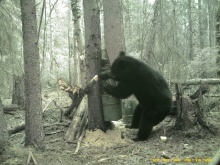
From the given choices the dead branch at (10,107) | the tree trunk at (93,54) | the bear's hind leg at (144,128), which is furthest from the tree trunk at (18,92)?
the bear's hind leg at (144,128)

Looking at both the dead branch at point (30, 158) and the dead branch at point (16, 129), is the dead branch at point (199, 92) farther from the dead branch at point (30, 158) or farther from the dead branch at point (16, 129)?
the dead branch at point (16, 129)

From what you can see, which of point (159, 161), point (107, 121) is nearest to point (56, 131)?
point (107, 121)

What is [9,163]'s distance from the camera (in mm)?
4551

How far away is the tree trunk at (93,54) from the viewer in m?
6.70

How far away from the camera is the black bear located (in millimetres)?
6586

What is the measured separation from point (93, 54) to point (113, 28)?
62.2 inches

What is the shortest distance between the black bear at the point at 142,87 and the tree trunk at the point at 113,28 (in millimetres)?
1020

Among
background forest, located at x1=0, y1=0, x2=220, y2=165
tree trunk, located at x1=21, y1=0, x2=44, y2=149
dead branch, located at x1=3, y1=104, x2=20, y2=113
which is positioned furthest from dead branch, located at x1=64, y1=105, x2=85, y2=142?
dead branch, located at x1=3, y1=104, x2=20, y2=113

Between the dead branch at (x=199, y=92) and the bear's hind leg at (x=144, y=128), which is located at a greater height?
the dead branch at (x=199, y=92)

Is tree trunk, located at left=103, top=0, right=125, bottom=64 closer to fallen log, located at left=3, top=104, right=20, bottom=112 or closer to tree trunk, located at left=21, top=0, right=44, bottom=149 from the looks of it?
tree trunk, located at left=21, top=0, right=44, bottom=149

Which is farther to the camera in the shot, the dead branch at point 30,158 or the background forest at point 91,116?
the background forest at point 91,116

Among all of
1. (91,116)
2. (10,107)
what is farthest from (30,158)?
→ (10,107)

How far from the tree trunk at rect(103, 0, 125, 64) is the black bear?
3.35ft

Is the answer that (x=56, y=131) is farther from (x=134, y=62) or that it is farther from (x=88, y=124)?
(x=134, y=62)
